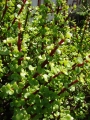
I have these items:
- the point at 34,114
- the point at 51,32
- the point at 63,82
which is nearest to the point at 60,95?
the point at 63,82

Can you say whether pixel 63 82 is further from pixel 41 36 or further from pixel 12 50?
pixel 41 36

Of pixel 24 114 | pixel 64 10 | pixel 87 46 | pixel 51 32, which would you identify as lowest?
pixel 24 114

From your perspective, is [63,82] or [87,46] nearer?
[63,82]

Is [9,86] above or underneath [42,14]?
underneath

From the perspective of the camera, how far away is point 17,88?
5.24 feet

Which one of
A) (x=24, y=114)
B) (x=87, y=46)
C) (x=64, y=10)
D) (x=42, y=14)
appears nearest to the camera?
(x=24, y=114)

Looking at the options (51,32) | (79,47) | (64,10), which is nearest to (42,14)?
(51,32)

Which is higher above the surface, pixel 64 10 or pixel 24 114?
pixel 64 10

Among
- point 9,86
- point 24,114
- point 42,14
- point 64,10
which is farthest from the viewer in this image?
point 64,10

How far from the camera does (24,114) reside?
1662 mm

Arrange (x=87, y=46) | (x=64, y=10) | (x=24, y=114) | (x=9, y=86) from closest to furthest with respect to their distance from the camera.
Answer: (x=9, y=86), (x=24, y=114), (x=64, y=10), (x=87, y=46)

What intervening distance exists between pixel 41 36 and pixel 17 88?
0.78 m

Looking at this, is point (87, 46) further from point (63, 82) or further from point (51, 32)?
point (63, 82)

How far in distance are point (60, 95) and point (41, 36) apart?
0.70 m
